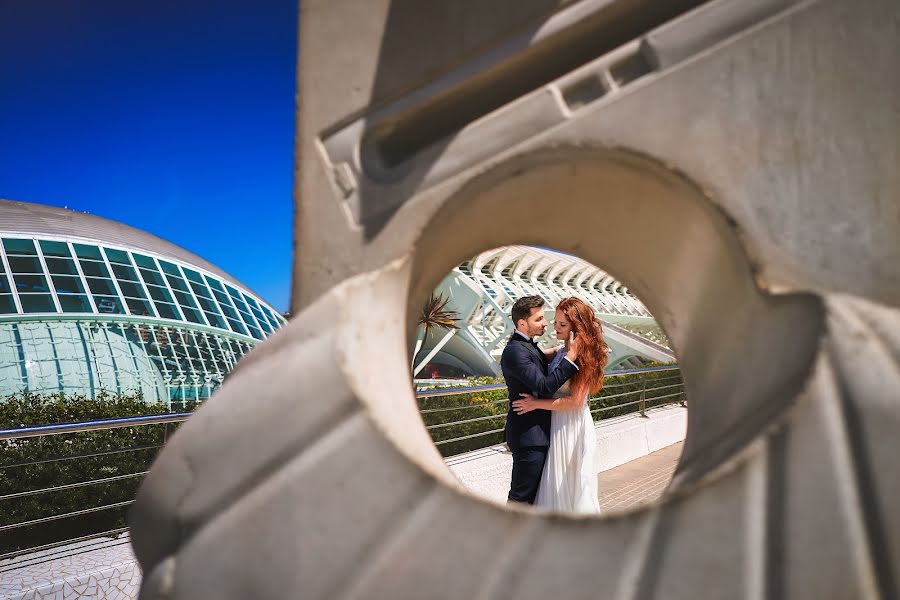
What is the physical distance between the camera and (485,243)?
5.31 feet

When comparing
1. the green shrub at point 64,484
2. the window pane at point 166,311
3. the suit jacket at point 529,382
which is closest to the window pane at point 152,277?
the window pane at point 166,311

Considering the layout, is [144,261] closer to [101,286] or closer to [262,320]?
[101,286]

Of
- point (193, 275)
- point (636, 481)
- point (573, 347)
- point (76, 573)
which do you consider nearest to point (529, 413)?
point (573, 347)

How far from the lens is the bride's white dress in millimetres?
2578

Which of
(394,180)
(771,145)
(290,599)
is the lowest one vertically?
(290,599)

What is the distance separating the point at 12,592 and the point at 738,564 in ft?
10.1

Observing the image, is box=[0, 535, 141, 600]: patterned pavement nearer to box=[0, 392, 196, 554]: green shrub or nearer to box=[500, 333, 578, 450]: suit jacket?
box=[0, 392, 196, 554]: green shrub

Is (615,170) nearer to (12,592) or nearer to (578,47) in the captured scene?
(578,47)

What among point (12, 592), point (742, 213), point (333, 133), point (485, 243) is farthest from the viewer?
point (12, 592)

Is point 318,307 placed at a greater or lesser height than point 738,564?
greater

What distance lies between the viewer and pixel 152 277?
1659cm

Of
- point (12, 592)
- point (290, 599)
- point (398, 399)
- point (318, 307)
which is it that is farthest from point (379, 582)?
point (12, 592)

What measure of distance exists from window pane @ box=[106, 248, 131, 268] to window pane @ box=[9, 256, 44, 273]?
186 centimetres

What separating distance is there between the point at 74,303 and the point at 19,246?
2.57 meters
